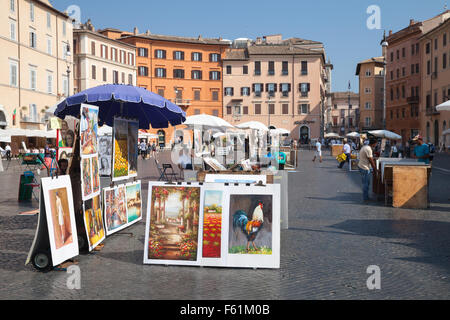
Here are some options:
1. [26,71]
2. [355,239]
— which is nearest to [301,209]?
[355,239]

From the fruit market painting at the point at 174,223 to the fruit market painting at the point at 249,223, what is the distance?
1.53 ft

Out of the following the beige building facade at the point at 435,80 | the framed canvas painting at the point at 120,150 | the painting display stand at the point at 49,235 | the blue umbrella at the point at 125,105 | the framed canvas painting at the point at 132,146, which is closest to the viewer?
the painting display stand at the point at 49,235

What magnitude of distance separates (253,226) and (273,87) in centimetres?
6838

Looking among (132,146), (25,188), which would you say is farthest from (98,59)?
(132,146)

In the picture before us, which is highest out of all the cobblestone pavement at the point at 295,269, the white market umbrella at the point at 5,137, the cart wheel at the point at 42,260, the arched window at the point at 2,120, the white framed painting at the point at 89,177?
the arched window at the point at 2,120

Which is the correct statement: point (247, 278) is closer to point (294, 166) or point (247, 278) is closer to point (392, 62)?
point (294, 166)

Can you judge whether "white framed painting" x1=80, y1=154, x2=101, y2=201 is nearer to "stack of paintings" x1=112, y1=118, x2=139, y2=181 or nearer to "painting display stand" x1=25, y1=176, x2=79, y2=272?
"painting display stand" x1=25, y1=176, x2=79, y2=272

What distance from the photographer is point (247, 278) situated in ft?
19.0

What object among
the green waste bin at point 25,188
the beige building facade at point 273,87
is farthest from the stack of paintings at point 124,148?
the beige building facade at point 273,87

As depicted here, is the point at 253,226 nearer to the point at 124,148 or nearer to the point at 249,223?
the point at 249,223

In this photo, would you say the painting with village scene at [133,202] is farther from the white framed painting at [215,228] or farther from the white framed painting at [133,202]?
the white framed painting at [215,228]

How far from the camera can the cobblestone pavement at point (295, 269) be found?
5254mm

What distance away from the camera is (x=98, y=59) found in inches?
2382
